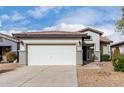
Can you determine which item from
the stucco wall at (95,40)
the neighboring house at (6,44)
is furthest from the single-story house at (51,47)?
the stucco wall at (95,40)

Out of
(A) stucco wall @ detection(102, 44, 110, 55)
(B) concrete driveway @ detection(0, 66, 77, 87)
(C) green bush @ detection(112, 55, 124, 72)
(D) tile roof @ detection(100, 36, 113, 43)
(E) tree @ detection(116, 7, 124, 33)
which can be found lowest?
(B) concrete driveway @ detection(0, 66, 77, 87)

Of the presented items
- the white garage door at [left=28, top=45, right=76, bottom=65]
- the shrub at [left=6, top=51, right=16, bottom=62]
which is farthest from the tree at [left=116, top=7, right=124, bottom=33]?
the shrub at [left=6, top=51, right=16, bottom=62]

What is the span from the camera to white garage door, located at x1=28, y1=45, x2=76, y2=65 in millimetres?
31031

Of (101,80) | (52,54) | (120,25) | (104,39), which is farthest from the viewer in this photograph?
(104,39)

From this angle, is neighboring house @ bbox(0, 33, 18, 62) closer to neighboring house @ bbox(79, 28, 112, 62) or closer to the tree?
neighboring house @ bbox(79, 28, 112, 62)

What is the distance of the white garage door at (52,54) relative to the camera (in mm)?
31031

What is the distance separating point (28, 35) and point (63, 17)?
442 inches

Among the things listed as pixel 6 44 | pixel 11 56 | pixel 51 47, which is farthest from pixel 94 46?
pixel 11 56

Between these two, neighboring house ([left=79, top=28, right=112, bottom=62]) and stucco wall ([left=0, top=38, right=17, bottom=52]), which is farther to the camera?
neighboring house ([left=79, top=28, right=112, bottom=62])

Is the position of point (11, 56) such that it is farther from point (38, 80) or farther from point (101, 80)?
point (101, 80)

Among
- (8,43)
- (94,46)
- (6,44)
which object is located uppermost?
(8,43)

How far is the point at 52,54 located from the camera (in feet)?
102
